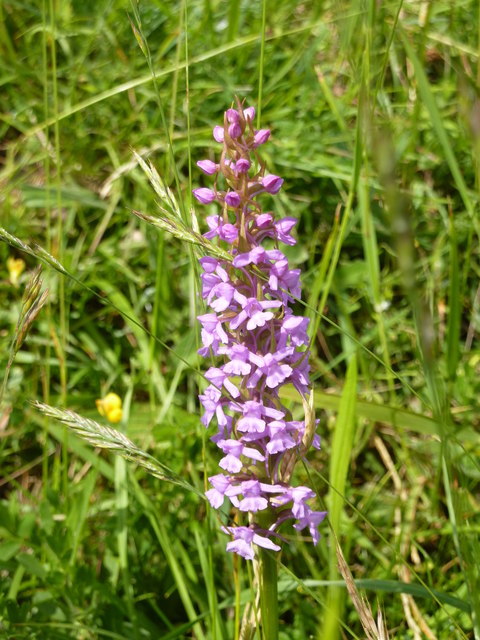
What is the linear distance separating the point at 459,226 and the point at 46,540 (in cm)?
178

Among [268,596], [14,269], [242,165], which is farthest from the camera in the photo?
[14,269]

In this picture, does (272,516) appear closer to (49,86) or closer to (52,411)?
(52,411)

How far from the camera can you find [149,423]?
2492 millimetres

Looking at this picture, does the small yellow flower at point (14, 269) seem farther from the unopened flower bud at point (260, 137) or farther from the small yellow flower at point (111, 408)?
the unopened flower bud at point (260, 137)

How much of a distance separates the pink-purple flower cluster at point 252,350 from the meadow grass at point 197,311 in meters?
0.28

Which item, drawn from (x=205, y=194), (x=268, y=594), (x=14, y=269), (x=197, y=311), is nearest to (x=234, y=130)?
(x=205, y=194)

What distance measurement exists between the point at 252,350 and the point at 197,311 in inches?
41.4

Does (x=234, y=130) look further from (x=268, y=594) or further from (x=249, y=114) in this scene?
(x=268, y=594)

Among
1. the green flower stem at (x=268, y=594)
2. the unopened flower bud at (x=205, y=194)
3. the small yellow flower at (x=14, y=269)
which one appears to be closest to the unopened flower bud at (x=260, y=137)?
the unopened flower bud at (x=205, y=194)

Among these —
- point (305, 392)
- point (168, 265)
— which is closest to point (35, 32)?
point (168, 265)

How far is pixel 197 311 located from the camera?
2.32 m

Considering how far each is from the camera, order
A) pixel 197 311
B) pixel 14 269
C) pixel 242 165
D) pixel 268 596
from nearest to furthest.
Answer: pixel 242 165 → pixel 268 596 → pixel 197 311 → pixel 14 269

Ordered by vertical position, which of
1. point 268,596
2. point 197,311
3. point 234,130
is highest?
point 234,130

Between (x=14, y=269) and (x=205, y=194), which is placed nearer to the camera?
(x=205, y=194)
